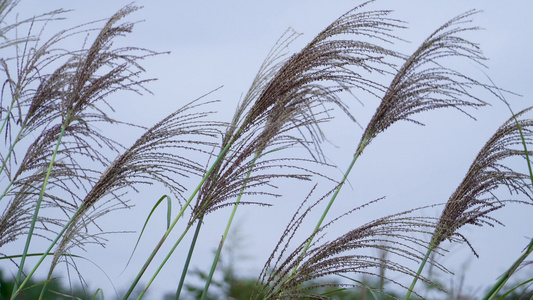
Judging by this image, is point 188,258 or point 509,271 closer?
point 509,271

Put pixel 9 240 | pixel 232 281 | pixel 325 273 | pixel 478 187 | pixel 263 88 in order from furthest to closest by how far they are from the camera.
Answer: pixel 232 281, pixel 9 240, pixel 478 187, pixel 263 88, pixel 325 273

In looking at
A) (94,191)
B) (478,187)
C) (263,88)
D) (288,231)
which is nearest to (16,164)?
(94,191)

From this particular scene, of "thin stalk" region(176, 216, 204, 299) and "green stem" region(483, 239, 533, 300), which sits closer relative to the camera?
"green stem" region(483, 239, 533, 300)

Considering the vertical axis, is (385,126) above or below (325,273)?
above

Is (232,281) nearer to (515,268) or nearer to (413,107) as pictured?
(413,107)

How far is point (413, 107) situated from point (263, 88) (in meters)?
0.88

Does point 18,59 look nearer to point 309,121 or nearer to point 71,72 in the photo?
point 71,72

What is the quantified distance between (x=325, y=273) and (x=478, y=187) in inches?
45.8

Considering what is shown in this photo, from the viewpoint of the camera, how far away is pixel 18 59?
3.40m

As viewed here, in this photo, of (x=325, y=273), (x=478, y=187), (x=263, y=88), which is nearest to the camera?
(x=325, y=273)

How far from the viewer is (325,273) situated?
2.18m

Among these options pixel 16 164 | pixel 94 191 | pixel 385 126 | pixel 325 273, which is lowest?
A: pixel 325 273

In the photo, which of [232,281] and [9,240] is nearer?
[9,240]

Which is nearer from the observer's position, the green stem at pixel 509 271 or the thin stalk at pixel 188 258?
the green stem at pixel 509 271
